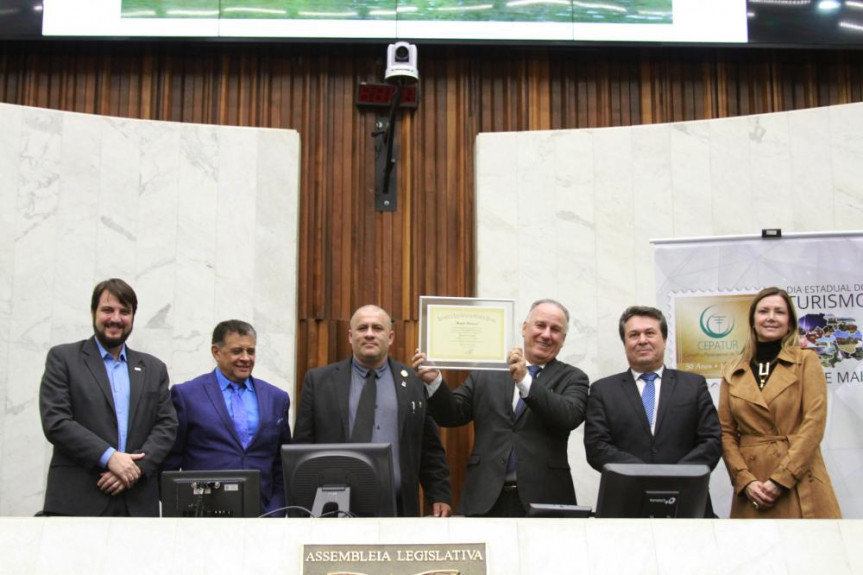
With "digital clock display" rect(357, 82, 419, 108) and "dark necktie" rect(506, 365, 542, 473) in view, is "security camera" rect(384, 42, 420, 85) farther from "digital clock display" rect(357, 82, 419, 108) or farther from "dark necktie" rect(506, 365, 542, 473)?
"dark necktie" rect(506, 365, 542, 473)

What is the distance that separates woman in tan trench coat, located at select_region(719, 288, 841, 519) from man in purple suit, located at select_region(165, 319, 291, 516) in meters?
1.63

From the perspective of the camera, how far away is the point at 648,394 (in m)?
4.00

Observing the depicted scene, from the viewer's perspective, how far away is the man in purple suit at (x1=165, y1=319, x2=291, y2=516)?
3.95 m

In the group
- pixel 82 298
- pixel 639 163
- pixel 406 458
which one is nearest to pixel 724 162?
pixel 639 163

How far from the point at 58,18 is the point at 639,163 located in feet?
10.5

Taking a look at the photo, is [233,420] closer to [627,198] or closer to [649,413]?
[649,413]

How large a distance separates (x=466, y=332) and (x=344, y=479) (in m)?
0.85

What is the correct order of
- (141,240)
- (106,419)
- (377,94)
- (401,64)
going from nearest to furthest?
(106,419) → (401,64) → (141,240) → (377,94)

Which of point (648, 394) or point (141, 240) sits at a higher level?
point (141, 240)

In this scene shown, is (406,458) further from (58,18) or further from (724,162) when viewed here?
(58,18)

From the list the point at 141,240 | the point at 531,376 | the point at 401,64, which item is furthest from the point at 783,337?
the point at 141,240

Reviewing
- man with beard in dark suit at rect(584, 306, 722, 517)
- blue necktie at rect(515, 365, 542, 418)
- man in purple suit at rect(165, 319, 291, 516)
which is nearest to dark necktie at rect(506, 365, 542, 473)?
blue necktie at rect(515, 365, 542, 418)

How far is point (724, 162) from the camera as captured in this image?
5.56 metres

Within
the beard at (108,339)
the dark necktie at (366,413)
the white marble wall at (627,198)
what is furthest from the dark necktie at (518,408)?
the beard at (108,339)
